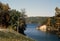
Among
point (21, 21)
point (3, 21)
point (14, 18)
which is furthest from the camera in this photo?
point (21, 21)

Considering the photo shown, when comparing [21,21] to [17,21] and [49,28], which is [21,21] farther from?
[49,28]

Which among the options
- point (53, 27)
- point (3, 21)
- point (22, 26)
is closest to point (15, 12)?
point (22, 26)

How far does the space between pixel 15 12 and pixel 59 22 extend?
1160 inches

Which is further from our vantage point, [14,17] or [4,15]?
[14,17]

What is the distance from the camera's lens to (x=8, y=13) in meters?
74.4

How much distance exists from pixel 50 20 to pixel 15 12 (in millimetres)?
59357

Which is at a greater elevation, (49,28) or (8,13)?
(8,13)

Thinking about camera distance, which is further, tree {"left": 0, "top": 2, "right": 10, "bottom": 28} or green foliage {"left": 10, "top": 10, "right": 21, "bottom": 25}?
green foliage {"left": 10, "top": 10, "right": 21, "bottom": 25}

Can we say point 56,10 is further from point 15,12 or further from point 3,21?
point 3,21

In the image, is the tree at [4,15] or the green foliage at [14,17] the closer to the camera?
the tree at [4,15]

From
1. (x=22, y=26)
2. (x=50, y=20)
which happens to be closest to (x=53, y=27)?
(x=50, y=20)

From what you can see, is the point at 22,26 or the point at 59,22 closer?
the point at 22,26

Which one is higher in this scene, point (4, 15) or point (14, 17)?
point (4, 15)

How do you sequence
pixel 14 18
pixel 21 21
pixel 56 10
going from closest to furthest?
1. pixel 14 18
2. pixel 21 21
3. pixel 56 10
